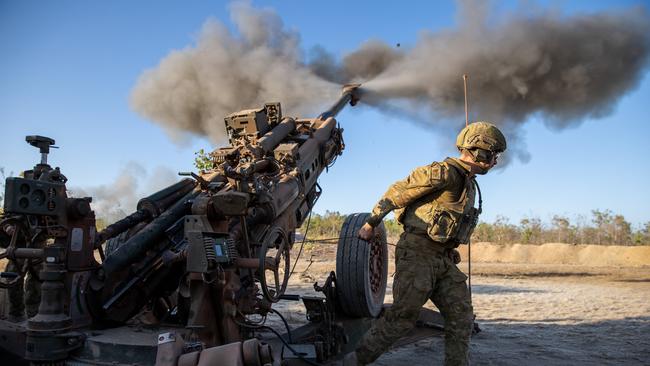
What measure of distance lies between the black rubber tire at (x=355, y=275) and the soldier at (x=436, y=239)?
3.39ft

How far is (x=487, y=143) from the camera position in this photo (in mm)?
3990

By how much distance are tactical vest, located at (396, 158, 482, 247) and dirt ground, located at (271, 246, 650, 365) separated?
1.89 meters

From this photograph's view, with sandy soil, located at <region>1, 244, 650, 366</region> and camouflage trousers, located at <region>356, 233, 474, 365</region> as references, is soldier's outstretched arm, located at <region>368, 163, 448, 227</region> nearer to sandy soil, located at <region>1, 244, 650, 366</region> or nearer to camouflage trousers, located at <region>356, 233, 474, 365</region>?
camouflage trousers, located at <region>356, 233, 474, 365</region>

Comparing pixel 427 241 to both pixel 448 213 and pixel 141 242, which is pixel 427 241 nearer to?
pixel 448 213

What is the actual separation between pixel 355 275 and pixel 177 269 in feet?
5.75

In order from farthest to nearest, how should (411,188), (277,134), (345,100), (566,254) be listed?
(566,254), (345,100), (277,134), (411,188)

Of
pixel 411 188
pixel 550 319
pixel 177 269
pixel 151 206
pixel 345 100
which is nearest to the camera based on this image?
pixel 411 188

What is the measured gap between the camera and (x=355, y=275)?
17.1 ft

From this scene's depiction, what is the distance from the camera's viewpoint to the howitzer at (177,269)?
3197 millimetres

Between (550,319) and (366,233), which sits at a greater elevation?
(366,233)

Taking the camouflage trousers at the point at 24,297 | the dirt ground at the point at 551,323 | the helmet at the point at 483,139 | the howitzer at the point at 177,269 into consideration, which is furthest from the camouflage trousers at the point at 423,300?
the camouflage trousers at the point at 24,297

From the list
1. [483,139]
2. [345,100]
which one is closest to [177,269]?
[483,139]

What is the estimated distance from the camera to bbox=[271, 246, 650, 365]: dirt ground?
217 inches

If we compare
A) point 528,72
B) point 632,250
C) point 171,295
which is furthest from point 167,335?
point 632,250
